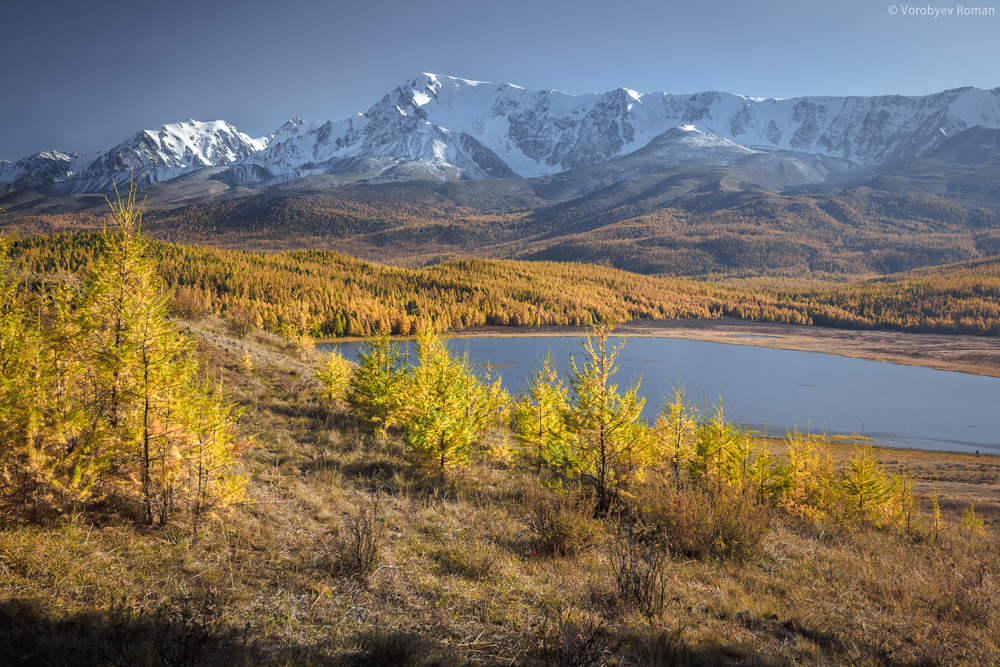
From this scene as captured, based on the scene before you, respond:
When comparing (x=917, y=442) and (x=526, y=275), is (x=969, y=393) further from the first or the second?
(x=526, y=275)

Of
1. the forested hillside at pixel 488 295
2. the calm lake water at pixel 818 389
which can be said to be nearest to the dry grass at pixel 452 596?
the calm lake water at pixel 818 389

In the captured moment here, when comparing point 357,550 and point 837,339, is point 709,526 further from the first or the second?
point 837,339

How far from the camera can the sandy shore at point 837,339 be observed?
73.5 meters

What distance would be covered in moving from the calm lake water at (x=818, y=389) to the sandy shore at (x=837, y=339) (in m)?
6.47

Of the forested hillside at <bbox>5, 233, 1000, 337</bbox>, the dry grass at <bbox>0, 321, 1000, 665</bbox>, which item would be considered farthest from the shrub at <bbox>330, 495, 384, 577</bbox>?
the forested hillside at <bbox>5, 233, 1000, 337</bbox>

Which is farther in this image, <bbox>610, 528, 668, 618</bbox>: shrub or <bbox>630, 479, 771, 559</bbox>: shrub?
<bbox>630, 479, 771, 559</bbox>: shrub

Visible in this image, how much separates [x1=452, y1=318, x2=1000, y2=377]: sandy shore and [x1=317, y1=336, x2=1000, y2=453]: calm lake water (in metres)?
6.47

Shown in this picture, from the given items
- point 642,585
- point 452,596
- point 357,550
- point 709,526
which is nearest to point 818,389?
point 709,526

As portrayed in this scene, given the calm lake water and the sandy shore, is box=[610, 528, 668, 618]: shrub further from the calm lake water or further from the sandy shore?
the sandy shore

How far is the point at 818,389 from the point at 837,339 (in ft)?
170

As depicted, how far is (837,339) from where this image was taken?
95.8 metres

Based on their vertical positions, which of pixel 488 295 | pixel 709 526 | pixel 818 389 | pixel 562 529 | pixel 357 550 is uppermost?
pixel 488 295

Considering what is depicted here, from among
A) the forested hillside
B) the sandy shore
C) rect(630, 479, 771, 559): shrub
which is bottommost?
the sandy shore

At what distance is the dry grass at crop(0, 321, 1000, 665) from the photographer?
428 cm
